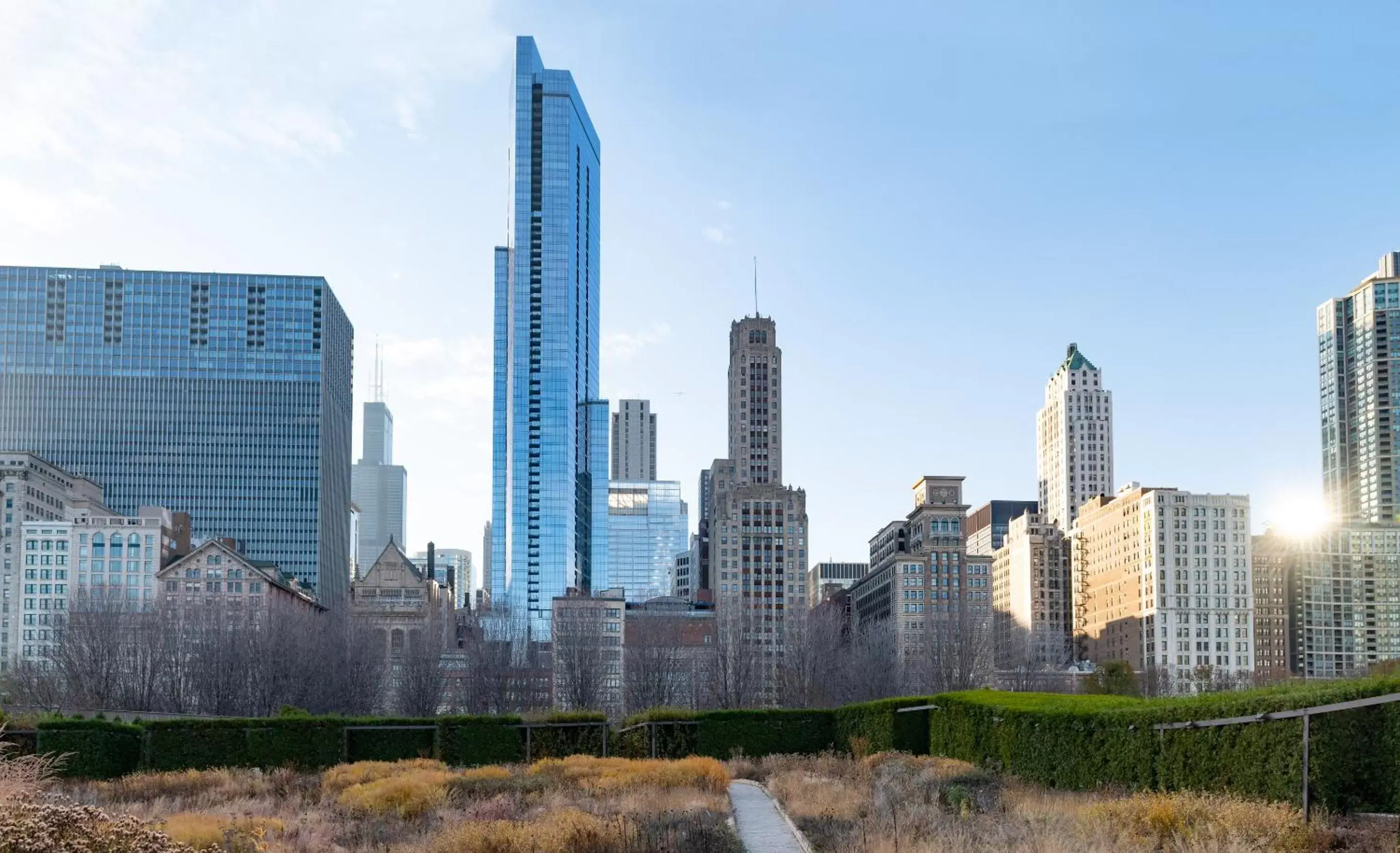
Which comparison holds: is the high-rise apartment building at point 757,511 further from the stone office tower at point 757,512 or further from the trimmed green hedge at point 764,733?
the trimmed green hedge at point 764,733

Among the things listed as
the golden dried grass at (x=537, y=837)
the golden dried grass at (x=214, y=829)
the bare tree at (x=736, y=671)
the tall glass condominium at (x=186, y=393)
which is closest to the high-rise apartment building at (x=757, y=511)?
the bare tree at (x=736, y=671)

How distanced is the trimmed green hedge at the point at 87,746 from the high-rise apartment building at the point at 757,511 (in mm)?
99326

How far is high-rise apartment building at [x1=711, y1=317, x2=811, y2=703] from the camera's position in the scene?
543 ft

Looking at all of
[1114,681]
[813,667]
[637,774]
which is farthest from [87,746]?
[1114,681]

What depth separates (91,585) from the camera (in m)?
130

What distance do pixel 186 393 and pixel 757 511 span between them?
81.3 metres

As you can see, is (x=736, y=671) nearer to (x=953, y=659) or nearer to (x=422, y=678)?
(x=953, y=659)

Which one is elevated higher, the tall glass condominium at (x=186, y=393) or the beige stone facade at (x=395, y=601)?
the tall glass condominium at (x=186, y=393)

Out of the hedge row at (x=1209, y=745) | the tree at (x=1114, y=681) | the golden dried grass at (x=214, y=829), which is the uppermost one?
the hedge row at (x=1209, y=745)

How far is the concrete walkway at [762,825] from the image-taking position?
1825 centimetres

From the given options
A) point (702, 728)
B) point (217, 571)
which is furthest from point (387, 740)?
point (217, 571)

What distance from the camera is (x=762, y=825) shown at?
21.2 meters

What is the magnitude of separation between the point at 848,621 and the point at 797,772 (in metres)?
144

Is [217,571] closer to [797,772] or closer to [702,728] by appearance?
[702,728]
